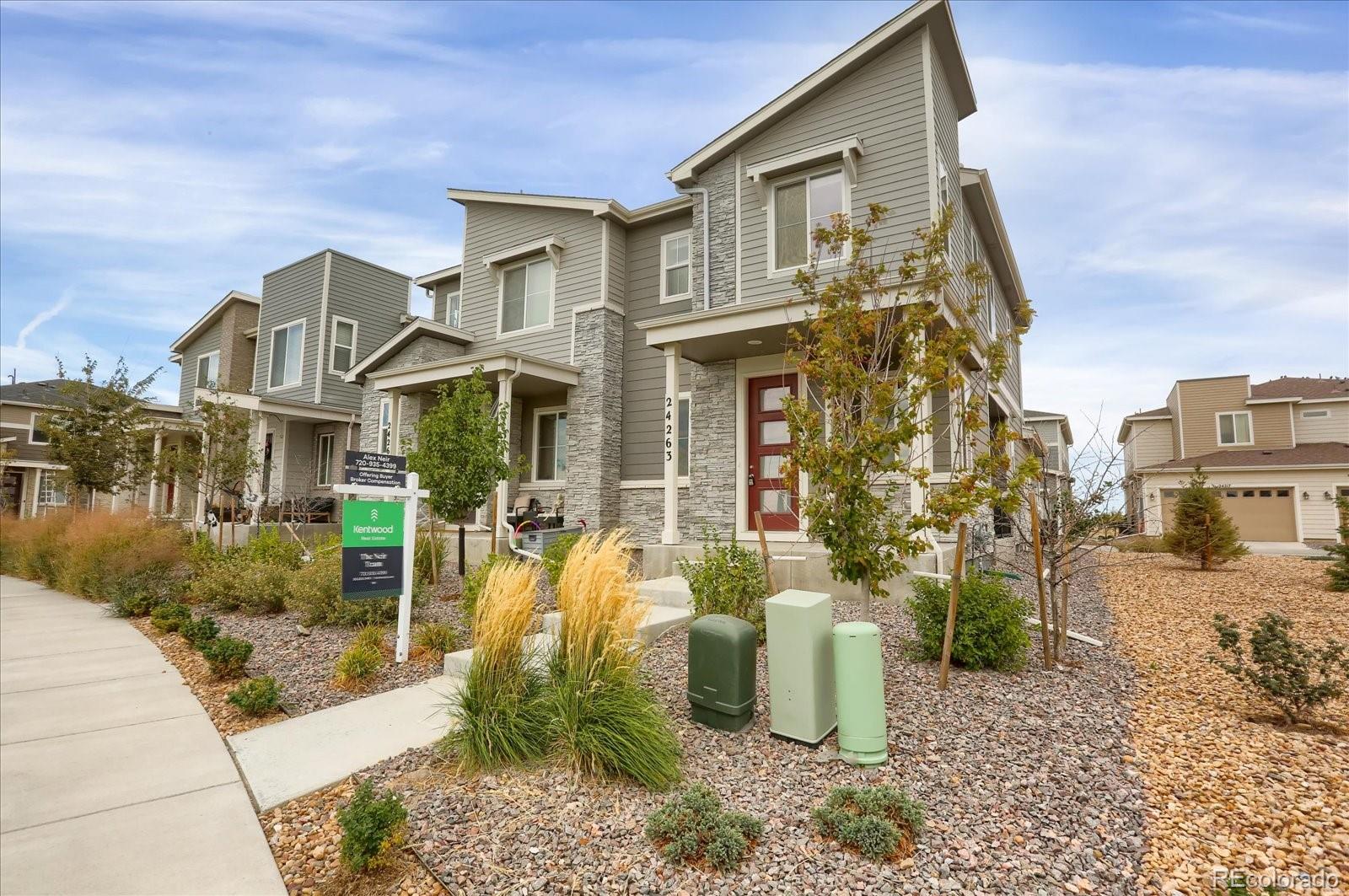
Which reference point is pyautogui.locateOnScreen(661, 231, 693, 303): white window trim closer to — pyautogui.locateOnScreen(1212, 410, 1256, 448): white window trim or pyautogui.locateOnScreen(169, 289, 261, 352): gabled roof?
pyautogui.locateOnScreen(169, 289, 261, 352): gabled roof

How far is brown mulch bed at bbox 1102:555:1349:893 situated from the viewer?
7.97 ft

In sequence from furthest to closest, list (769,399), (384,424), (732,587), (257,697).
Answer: (384,424)
(769,399)
(732,587)
(257,697)

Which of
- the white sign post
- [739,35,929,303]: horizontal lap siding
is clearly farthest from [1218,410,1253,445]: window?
the white sign post

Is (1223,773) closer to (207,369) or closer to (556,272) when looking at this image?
(556,272)

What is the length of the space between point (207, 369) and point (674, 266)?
1812cm

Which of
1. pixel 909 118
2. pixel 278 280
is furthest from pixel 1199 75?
pixel 278 280

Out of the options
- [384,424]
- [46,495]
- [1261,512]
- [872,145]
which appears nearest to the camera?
[872,145]

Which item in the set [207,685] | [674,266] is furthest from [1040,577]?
[674,266]

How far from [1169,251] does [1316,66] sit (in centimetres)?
666

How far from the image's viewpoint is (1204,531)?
1091cm

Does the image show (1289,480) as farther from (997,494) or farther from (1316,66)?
(997,494)

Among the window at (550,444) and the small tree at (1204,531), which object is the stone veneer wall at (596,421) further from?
the small tree at (1204,531)

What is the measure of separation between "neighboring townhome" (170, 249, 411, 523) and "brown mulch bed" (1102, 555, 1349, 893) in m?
16.1

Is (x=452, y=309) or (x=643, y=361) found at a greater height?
(x=452, y=309)
